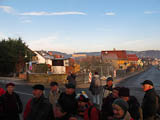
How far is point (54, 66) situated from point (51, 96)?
40.4 metres

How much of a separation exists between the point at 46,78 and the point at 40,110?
71.0ft

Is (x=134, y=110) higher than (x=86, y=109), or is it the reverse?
(x=86, y=109)

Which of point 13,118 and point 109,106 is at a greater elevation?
point 109,106

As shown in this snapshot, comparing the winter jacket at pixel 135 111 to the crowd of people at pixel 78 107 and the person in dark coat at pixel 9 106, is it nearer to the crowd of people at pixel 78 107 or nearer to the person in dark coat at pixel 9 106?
the crowd of people at pixel 78 107

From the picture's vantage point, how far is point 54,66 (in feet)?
151

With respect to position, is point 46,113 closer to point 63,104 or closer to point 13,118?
point 63,104

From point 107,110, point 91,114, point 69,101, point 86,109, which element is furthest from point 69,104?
point 107,110

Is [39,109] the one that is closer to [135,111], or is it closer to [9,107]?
[9,107]

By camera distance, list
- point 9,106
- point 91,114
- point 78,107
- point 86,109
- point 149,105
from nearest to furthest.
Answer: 1. point 91,114
2. point 86,109
3. point 78,107
4. point 149,105
5. point 9,106

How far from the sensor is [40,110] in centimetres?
390

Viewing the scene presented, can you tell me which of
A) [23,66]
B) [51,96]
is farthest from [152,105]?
[23,66]

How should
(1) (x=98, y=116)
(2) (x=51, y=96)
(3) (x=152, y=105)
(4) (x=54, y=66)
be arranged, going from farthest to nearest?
(4) (x=54, y=66) < (2) (x=51, y=96) < (3) (x=152, y=105) < (1) (x=98, y=116)

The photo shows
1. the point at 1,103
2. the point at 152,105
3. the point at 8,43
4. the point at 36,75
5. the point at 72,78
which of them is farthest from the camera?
the point at 8,43

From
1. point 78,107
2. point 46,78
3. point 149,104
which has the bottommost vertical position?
point 46,78
